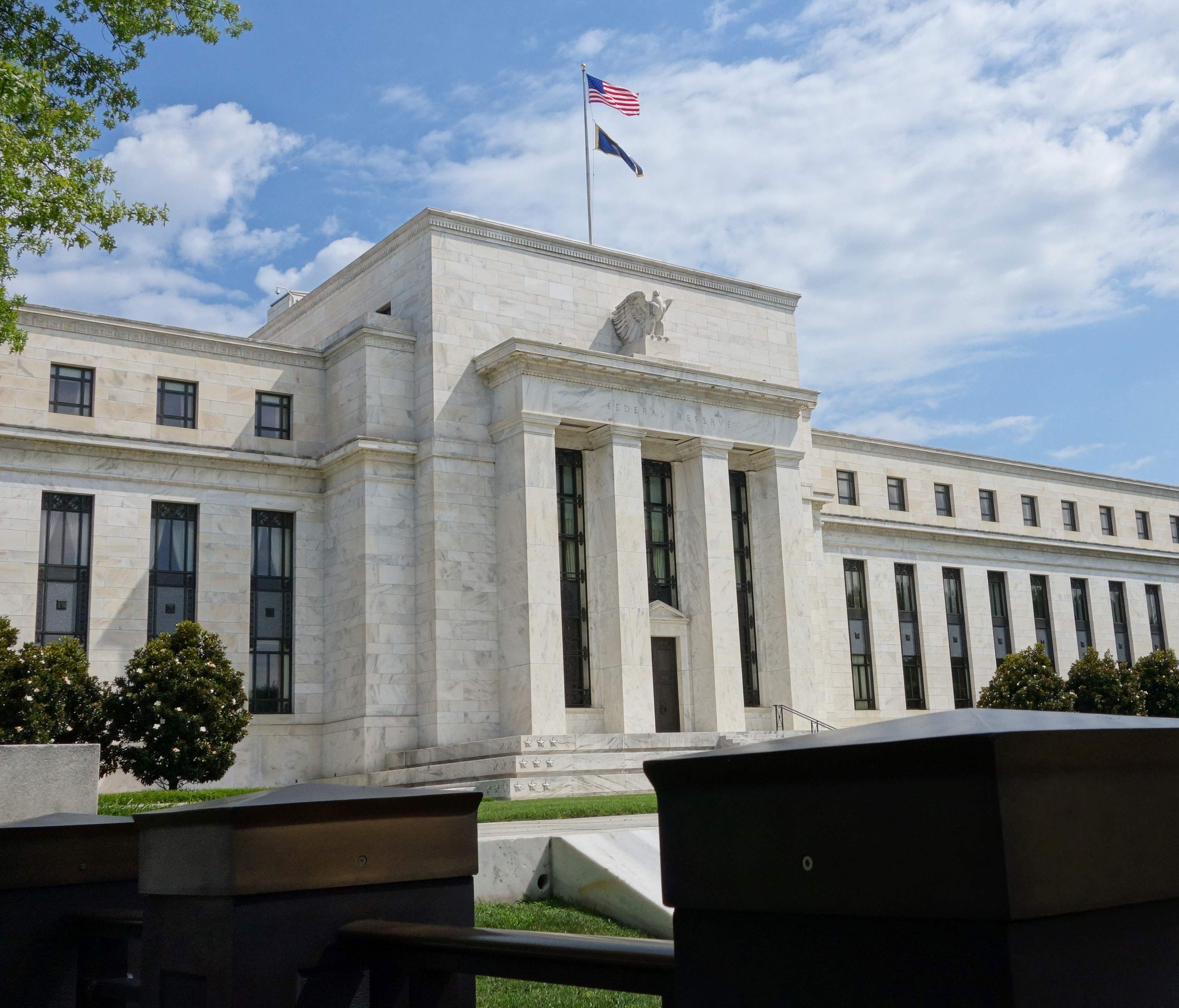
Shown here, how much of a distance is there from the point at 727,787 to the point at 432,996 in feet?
6.02

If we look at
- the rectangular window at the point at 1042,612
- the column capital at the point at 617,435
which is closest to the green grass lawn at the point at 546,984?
the column capital at the point at 617,435

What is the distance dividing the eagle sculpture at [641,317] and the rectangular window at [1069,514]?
2789 centimetres

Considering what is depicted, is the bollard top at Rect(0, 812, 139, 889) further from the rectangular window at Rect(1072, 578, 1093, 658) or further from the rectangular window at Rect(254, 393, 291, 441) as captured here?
the rectangular window at Rect(1072, 578, 1093, 658)

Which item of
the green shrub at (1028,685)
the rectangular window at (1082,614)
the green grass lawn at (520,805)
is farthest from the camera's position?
the rectangular window at (1082,614)

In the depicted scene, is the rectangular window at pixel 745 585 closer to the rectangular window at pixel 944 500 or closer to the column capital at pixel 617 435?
the column capital at pixel 617 435

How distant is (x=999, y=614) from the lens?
177 feet

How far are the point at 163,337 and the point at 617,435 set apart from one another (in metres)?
13.6

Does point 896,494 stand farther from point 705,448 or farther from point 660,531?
point 660,531

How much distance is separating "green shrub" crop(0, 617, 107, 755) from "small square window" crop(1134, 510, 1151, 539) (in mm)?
50749

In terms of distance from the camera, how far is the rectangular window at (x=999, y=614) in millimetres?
53344

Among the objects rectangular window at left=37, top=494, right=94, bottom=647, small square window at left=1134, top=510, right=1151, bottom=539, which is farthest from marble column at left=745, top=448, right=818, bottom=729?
small square window at left=1134, top=510, right=1151, bottom=539

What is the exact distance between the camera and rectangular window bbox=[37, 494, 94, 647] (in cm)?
3275

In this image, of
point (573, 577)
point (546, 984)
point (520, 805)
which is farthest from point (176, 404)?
point (546, 984)

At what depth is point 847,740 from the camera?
6.09ft
